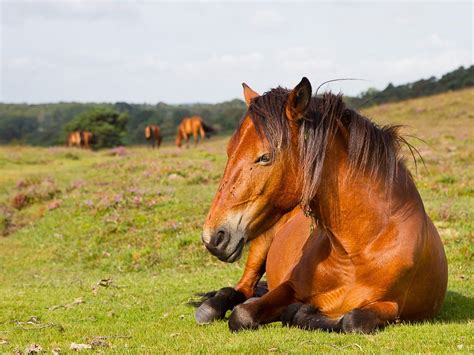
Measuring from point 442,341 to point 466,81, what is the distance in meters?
60.1

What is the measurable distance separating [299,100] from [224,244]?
1218mm

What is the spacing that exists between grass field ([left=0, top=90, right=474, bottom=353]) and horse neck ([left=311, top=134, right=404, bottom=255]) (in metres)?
0.79

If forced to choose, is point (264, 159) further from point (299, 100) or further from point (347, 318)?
point (347, 318)

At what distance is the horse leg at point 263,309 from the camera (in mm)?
5836

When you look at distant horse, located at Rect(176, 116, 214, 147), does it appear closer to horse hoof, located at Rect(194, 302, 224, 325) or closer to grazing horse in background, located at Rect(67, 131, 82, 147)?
grazing horse in background, located at Rect(67, 131, 82, 147)

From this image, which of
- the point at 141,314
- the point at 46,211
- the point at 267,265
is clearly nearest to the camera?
the point at 267,265

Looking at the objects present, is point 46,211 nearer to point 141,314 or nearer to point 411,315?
point 141,314

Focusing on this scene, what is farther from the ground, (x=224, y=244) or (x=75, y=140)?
(x=224, y=244)

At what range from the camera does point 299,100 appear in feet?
16.6

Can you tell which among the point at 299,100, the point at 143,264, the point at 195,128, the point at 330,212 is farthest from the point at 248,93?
the point at 195,128

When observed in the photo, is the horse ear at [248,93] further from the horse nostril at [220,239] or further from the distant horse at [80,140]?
the distant horse at [80,140]

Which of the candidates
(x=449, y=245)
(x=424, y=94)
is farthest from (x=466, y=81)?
(x=449, y=245)

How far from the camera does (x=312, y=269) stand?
5.92 m

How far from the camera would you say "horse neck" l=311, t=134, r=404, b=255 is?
17.7 ft
